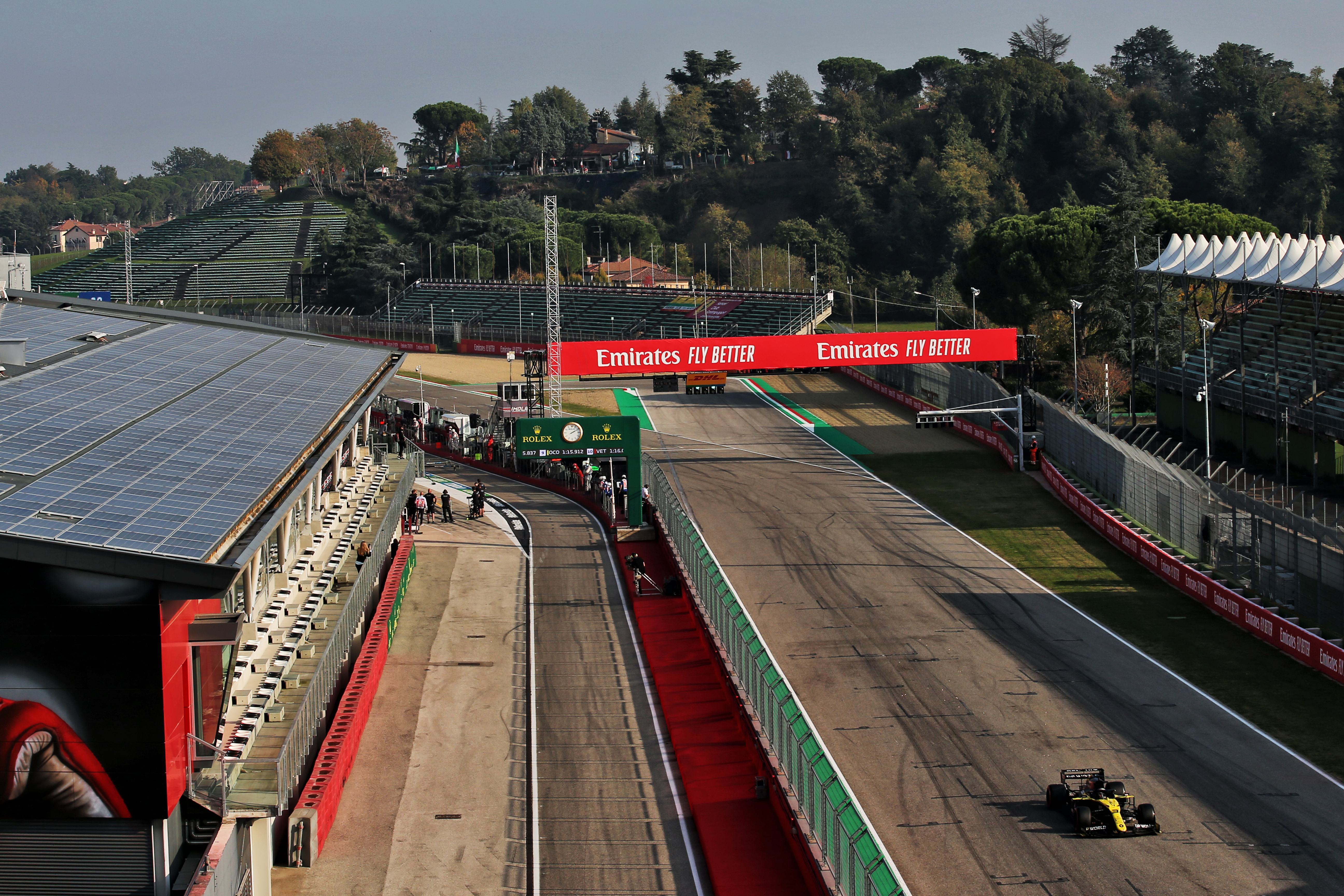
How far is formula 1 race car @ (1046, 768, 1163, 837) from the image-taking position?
1928cm

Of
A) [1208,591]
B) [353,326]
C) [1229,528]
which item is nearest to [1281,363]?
[1229,528]

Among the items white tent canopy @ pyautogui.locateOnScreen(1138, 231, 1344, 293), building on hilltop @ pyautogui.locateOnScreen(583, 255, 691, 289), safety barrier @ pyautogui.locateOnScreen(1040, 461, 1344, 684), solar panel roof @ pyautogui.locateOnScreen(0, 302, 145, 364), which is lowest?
safety barrier @ pyautogui.locateOnScreen(1040, 461, 1344, 684)

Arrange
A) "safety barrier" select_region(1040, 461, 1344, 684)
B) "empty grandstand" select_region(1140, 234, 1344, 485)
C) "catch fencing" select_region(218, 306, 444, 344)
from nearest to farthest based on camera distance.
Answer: "safety barrier" select_region(1040, 461, 1344, 684) < "empty grandstand" select_region(1140, 234, 1344, 485) < "catch fencing" select_region(218, 306, 444, 344)

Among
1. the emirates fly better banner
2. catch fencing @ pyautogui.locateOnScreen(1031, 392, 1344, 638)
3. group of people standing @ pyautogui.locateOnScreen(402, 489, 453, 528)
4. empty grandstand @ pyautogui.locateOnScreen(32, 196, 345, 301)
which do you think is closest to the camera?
catch fencing @ pyautogui.locateOnScreen(1031, 392, 1344, 638)

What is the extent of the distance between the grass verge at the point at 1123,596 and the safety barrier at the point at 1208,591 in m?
0.23

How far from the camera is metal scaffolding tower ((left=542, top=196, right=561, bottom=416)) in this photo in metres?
52.6

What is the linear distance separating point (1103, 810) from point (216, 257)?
482 feet

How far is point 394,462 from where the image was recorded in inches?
1690

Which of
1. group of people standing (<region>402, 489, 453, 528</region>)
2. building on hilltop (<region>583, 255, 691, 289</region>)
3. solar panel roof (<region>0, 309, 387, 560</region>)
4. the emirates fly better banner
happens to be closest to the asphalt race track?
group of people standing (<region>402, 489, 453, 528</region>)

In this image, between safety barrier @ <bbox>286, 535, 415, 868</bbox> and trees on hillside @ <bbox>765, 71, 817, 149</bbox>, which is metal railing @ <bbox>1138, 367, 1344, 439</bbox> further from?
trees on hillside @ <bbox>765, 71, 817, 149</bbox>

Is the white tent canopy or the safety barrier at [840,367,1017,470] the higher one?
the white tent canopy

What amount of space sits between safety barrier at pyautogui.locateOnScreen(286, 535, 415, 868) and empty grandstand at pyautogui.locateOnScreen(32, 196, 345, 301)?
115482mm

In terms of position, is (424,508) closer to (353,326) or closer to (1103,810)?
(1103,810)

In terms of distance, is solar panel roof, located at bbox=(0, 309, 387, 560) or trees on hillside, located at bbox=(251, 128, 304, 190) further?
trees on hillside, located at bbox=(251, 128, 304, 190)
